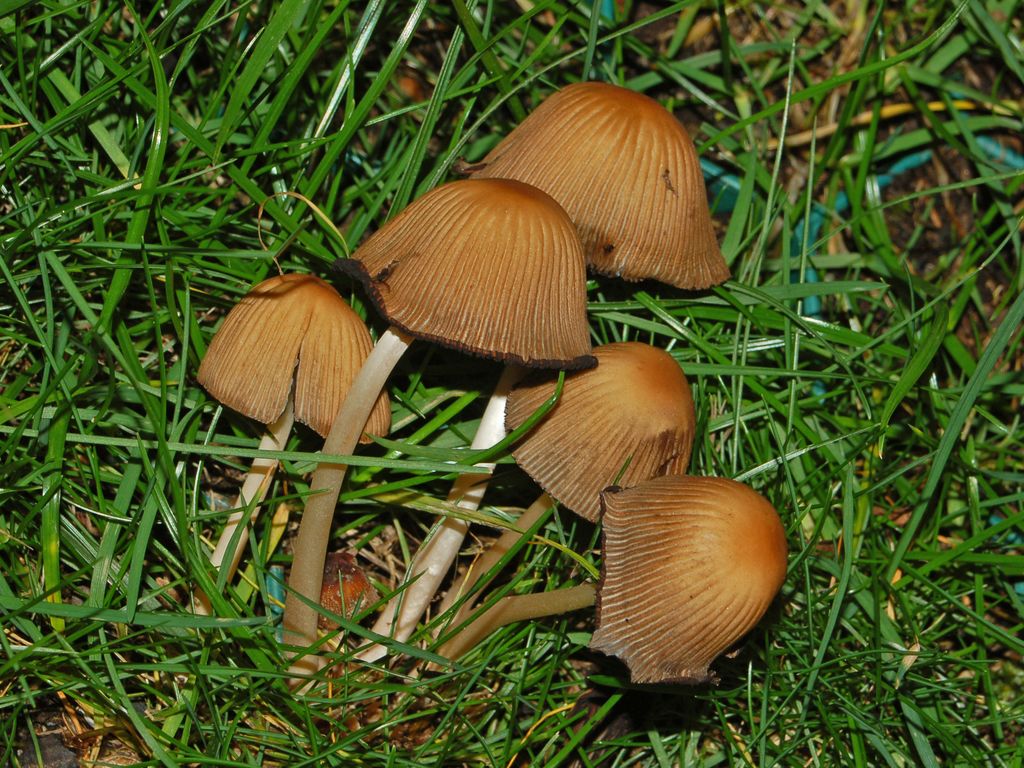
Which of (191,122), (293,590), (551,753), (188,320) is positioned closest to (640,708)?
(551,753)

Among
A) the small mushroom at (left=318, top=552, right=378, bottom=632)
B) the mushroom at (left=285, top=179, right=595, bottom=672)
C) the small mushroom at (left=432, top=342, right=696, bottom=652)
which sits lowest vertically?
the small mushroom at (left=318, top=552, right=378, bottom=632)

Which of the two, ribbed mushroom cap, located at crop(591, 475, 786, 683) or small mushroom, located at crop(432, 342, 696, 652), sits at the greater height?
small mushroom, located at crop(432, 342, 696, 652)

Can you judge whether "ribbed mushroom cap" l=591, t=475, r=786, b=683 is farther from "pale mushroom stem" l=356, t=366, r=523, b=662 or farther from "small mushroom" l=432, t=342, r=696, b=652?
"pale mushroom stem" l=356, t=366, r=523, b=662

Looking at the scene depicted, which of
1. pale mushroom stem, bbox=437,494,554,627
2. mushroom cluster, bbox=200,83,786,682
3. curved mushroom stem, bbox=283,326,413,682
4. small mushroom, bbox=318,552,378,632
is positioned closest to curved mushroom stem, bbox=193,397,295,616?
mushroom cluster, bbox=200,83,786,682

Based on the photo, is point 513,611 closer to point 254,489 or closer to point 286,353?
point 254,489

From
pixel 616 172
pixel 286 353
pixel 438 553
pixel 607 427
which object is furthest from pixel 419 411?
pixel 616 172

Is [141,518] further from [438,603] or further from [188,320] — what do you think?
[438,603]
